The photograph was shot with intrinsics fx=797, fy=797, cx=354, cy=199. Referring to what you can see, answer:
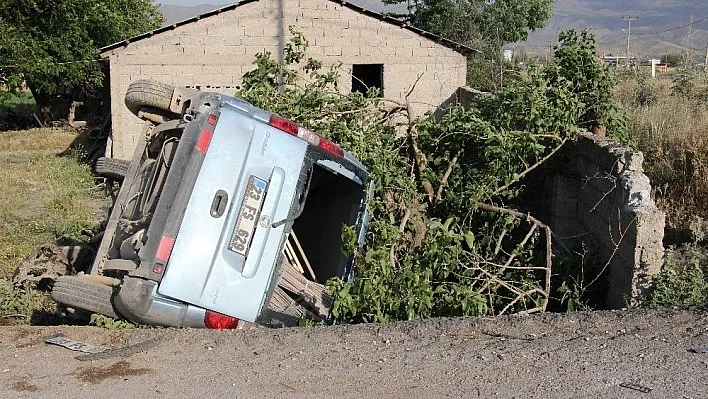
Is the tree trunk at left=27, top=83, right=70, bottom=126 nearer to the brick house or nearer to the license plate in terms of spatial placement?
the brick house

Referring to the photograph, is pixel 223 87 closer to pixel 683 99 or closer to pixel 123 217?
pixel 683 99

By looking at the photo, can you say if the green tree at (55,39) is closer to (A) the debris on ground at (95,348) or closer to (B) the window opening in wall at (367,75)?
(B) the window opening in wall at (367,75)

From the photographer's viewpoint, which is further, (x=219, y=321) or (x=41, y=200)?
(x=41, y=200)

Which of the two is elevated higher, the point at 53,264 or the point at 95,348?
the point at 95,348

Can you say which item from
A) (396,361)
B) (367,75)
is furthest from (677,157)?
(367,75)

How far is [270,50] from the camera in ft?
54.0

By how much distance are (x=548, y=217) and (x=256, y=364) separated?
4394mm

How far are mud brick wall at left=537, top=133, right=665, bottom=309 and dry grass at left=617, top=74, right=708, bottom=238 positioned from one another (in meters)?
1.21

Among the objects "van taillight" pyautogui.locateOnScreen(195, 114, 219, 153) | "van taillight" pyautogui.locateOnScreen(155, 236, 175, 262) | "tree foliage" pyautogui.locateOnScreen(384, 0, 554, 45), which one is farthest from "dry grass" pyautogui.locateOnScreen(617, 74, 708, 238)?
"tree foliage" pyautogui.locateOnScreen(384, 0, 554, 45)

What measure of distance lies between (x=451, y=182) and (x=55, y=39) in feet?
68.3

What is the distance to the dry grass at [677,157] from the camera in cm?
850

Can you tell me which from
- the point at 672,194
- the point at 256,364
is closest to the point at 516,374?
the point at 256,364

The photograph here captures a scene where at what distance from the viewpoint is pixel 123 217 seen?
618cm

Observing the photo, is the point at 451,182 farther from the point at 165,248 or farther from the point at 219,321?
the point at 165,248
